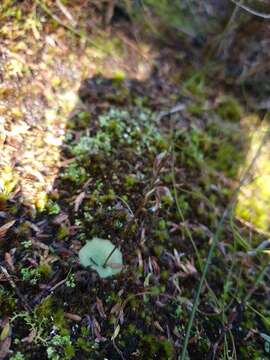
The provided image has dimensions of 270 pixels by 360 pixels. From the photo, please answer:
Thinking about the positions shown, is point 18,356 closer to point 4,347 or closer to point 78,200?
point 4,347

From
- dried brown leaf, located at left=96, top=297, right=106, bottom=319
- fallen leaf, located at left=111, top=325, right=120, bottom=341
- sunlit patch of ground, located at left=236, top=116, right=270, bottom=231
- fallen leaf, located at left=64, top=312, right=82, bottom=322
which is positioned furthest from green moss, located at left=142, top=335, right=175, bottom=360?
sunlit patch of ground, located at left=236, top=116, right=270, bottom=231

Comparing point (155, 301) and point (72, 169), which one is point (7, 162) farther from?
point (155, 301)

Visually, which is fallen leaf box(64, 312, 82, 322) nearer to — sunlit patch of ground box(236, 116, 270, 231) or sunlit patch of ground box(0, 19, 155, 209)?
sunlit patch of ground box(0, 19, 155, 209)

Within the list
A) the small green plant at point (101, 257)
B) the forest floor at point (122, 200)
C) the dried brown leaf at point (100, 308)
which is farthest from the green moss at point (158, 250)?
the dried brown leaf at point (100, 308)

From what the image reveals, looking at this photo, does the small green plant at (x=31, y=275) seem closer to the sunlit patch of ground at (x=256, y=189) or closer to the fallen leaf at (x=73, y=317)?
the fallen leaf at (x=73, y=317)

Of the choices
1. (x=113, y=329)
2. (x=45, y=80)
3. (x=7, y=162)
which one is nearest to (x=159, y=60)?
(x=45, y=80)

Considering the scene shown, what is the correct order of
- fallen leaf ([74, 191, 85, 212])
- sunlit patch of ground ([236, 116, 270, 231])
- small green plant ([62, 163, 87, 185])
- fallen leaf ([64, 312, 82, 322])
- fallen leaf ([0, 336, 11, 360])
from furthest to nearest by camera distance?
sunlit patch of ground ([236, 116, 270, 231])
small green plant ([62, 163, 87, 185])
fallen leaf ([74, 191, 85, 212])
fallen leaf ([64, 312, 82, 322])
fallen leaf ([0, 336, 11, 360])

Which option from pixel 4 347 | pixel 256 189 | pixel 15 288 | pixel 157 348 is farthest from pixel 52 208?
pixel 256 189
